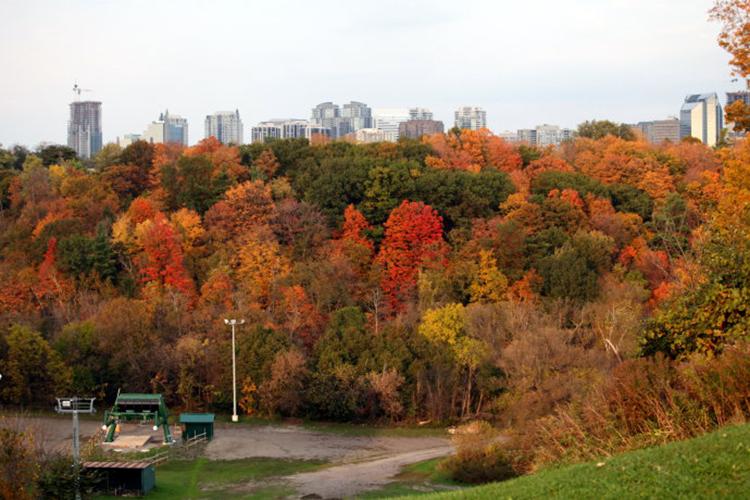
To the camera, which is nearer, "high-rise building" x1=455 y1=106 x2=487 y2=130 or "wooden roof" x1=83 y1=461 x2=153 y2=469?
"wooden roof" x1=83 y1=461 x2=153 y2=469

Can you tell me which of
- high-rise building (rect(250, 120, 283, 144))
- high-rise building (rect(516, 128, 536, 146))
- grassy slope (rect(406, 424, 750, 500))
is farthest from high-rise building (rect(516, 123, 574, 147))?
grassy slope (rect(406, 424, 750, 500))

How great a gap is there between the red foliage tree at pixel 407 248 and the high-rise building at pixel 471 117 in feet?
188

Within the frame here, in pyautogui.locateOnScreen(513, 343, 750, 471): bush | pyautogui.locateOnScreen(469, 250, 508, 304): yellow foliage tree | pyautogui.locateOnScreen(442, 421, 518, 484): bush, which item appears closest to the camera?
pyautogui.locateOnScreen(513, 343, 750, 471): bush

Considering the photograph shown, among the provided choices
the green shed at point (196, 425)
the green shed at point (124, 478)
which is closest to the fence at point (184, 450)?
the green shed at point (196, 425)

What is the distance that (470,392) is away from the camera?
2995 cm

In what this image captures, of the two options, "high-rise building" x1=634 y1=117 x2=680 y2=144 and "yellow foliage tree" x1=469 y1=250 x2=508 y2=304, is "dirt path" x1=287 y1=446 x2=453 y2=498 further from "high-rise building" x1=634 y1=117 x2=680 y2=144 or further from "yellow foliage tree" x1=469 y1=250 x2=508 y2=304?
"high-rise building" x1=634 y1=117 x2=680 y2=144

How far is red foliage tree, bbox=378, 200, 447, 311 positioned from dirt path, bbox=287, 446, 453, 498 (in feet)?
37.9

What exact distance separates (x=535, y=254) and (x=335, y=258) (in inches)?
279

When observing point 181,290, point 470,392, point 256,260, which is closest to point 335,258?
point 256,260

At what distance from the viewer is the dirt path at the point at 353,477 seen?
66.7 feet

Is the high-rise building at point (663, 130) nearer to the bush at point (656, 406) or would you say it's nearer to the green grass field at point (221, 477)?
the green grass field at point (221, 477)

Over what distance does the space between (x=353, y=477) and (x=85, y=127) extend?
102 meters

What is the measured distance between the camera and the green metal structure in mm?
25391

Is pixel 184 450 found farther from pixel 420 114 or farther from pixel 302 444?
pixel 420 114
